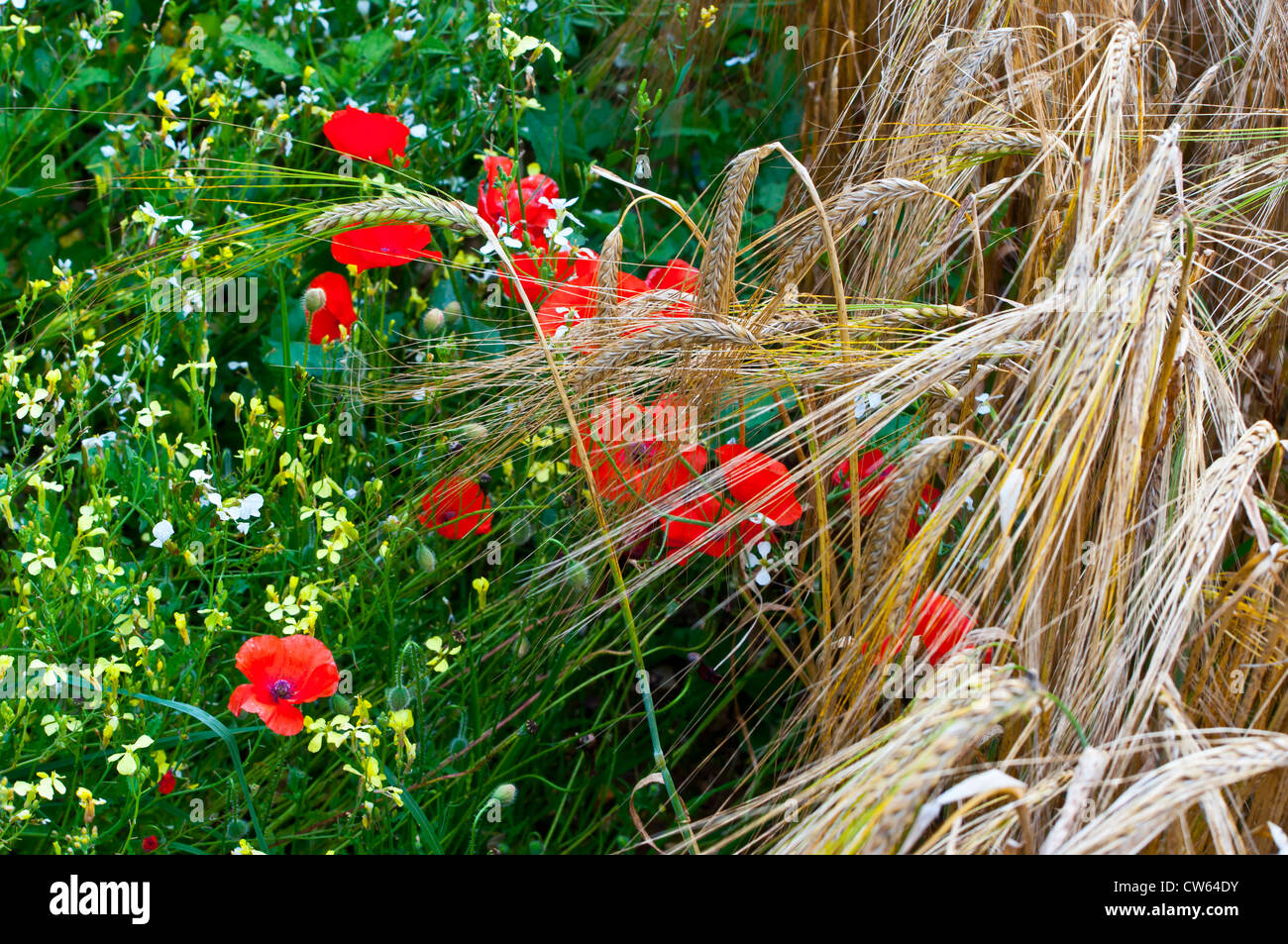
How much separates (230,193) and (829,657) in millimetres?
1107

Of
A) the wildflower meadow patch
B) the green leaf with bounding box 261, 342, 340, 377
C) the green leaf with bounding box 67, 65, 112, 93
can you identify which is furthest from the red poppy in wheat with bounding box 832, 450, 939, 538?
the green leaf with bounding box 67, 65, 112, 93

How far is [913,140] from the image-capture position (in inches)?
43.8

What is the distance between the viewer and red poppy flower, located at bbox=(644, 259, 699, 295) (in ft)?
3.62

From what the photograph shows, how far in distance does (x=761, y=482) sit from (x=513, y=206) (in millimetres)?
481

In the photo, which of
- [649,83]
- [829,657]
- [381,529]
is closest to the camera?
[829,657]

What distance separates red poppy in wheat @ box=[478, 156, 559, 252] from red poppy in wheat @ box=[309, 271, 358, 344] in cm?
19

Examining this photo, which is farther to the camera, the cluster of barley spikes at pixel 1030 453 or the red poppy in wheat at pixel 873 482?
the red poppy in wheat at pixel 873 482

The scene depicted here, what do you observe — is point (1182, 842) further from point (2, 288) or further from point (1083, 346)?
point (2, 288)

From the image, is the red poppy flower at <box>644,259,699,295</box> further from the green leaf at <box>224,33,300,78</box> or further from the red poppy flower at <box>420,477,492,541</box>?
the green leaf at <box>224,33,300,78</box>

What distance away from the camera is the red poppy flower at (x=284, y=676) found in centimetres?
95

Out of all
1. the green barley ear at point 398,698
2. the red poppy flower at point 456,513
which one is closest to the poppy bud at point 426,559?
the red poppy flower at point 456,513

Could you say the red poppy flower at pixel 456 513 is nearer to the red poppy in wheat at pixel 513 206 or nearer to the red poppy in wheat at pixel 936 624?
the red poppy in wheat at pixel 513 206

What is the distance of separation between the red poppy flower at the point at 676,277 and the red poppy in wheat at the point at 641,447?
0.15 m

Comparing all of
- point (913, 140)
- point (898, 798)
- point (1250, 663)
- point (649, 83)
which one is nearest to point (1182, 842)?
point (1250, 663)
